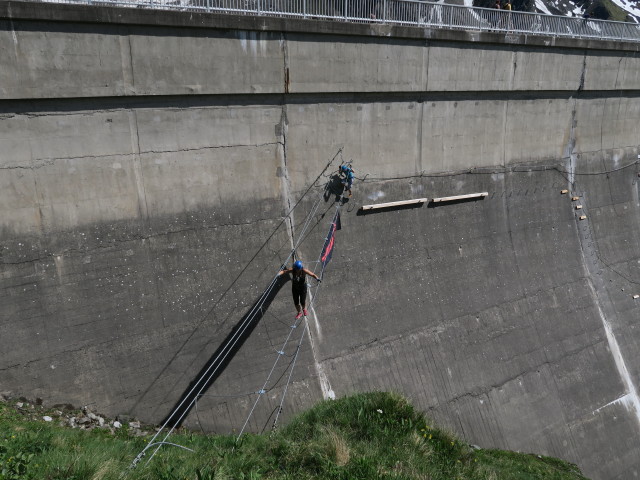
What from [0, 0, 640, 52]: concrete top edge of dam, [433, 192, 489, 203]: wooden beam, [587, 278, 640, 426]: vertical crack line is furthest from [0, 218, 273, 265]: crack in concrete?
[587, 278, 640, 426]: vertical crack line

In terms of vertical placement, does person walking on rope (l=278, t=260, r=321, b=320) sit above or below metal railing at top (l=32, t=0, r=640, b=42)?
below

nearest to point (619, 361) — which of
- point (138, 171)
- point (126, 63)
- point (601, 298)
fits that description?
point (601, 298)

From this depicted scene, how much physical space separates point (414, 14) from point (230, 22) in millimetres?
5285

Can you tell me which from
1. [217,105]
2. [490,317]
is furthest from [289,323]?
[490,317]

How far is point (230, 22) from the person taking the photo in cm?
1059

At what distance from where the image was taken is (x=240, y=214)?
11.3m

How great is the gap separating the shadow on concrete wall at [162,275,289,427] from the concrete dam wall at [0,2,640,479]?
10cm

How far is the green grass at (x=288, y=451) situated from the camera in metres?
6.39

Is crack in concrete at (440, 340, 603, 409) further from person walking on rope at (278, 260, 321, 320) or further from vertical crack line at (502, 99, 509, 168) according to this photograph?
vertical crack line at (502, 99, 509, 168)

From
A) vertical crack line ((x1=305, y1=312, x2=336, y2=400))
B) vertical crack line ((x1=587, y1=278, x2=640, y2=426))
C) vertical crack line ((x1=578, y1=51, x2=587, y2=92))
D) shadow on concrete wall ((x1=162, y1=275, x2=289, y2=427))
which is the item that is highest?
vertical crack line ((x1=578, y1=51, x2=587, y2=92))

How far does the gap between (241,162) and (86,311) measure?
4197mm

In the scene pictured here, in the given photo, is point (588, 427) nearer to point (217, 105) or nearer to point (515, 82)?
point (515, 82)

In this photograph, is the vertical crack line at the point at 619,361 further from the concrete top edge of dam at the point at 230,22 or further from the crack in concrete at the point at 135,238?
the crack in concrete at the point at 135,238

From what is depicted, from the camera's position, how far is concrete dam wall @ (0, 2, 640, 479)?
9.39 meters
